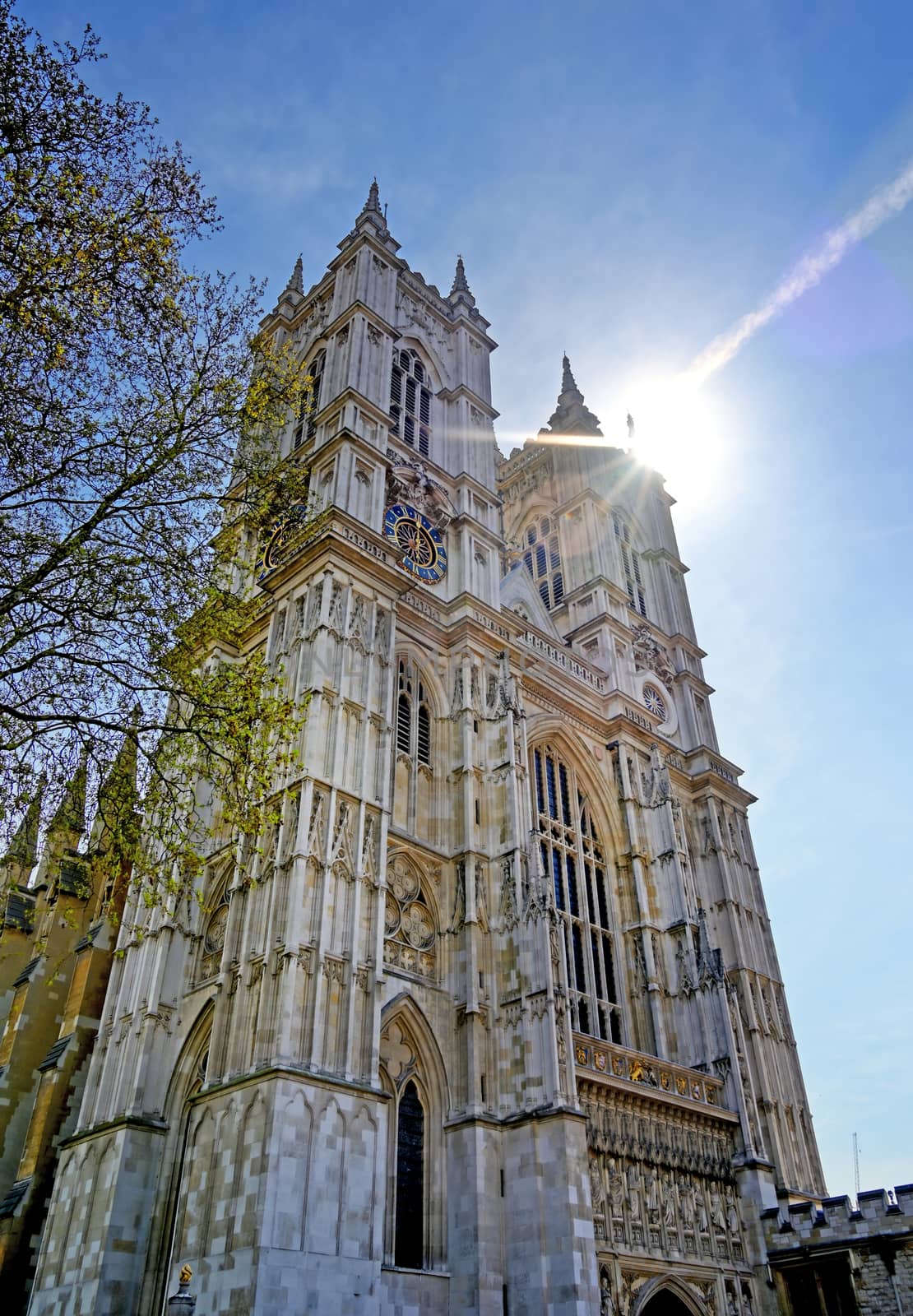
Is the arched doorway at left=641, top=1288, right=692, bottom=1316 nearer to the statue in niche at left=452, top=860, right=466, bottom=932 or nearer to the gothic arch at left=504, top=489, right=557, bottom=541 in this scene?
the statue in niche at left=452, top=860, right=466, bottom=932

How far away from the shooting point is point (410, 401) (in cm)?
3438

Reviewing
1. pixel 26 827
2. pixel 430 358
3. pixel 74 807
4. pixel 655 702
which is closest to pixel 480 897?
pixel 74 807

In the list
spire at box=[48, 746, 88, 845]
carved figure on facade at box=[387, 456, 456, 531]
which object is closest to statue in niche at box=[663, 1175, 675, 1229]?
spire at box=[48, 746, 88, 845]

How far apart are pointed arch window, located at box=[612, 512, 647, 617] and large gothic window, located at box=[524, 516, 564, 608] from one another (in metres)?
2.50

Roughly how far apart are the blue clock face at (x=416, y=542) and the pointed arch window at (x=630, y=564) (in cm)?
1080

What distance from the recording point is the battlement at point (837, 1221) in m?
21.5

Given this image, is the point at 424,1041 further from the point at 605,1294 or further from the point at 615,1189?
the point at 605,1294

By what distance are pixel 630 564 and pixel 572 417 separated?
27.4 feet

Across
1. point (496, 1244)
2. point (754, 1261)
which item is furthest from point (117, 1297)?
point (754, 1261)

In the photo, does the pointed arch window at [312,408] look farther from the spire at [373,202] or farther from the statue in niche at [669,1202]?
the statue in niche at [669,1202]

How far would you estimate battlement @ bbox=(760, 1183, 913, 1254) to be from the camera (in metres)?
21.5

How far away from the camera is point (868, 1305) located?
2103 centimetres

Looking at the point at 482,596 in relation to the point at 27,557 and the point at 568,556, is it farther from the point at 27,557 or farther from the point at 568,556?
the point at 27,557

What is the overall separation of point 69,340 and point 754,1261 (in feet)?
76.8
